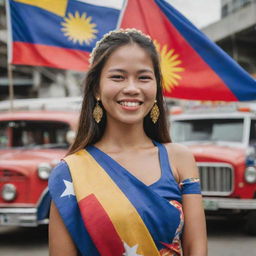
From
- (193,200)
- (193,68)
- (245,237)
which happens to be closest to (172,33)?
(193,68)

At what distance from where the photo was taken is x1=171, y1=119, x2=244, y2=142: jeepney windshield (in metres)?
7.11

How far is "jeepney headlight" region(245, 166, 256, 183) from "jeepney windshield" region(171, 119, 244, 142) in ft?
2.75

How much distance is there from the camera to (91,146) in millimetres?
2010

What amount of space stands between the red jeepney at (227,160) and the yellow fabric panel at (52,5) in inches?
109

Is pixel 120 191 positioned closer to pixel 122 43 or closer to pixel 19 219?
pixel 122 43

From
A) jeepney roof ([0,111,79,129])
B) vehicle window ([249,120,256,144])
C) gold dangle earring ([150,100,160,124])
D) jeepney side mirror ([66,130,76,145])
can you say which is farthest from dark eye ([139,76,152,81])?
vehicle window ([249,120,256,144])

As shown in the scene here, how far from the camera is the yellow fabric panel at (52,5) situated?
15.8ft

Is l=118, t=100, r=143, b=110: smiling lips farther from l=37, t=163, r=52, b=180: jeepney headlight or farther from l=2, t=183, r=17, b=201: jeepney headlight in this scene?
l=2, t=183, r=17, b=201: jeepney headlight

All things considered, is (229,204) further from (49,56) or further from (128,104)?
(128,104)

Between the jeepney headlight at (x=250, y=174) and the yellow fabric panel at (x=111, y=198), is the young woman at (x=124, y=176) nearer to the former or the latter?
the yellow fabric panel at (x=111, y=198)

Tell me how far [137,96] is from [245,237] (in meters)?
4.81

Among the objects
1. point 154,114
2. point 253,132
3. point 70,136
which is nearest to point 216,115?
point 253,132

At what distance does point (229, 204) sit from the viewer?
20.2ft

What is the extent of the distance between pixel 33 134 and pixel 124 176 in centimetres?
492
